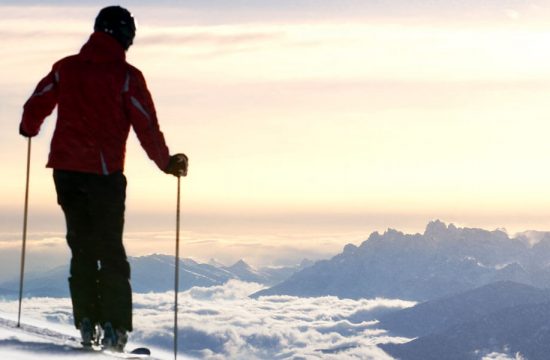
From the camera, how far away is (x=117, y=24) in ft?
27.7

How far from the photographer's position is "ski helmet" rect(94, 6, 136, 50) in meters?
8.43

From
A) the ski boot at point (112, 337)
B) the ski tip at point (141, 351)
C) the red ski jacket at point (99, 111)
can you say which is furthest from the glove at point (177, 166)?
the ski tip at point (141, 351)

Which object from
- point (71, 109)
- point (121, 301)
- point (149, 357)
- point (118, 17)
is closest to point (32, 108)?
point (71, 109)

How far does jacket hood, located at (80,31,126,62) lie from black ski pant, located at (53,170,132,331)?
41.3 inches

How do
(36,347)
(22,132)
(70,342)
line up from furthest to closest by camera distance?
1. (22,132)
2. (70,342)
3. (36,347)

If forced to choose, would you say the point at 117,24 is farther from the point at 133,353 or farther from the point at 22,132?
the point at 133,353

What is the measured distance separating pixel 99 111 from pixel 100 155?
395 millimetres

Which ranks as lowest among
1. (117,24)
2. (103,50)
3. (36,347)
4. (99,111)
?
(36,347)

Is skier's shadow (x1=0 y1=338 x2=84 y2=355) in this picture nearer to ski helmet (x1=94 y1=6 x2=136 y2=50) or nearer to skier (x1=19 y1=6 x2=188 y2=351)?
skier (x1=19 y1=6 x2=188 y2=351)

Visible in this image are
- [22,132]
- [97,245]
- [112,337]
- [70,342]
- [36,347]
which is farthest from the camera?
[22,132]

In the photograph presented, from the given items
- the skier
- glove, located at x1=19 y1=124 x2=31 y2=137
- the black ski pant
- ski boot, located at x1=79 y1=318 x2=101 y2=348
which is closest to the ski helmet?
the skier

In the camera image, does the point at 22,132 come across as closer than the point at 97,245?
No

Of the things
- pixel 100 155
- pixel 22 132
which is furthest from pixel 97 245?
pixel 22 132

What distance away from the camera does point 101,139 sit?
823cm
